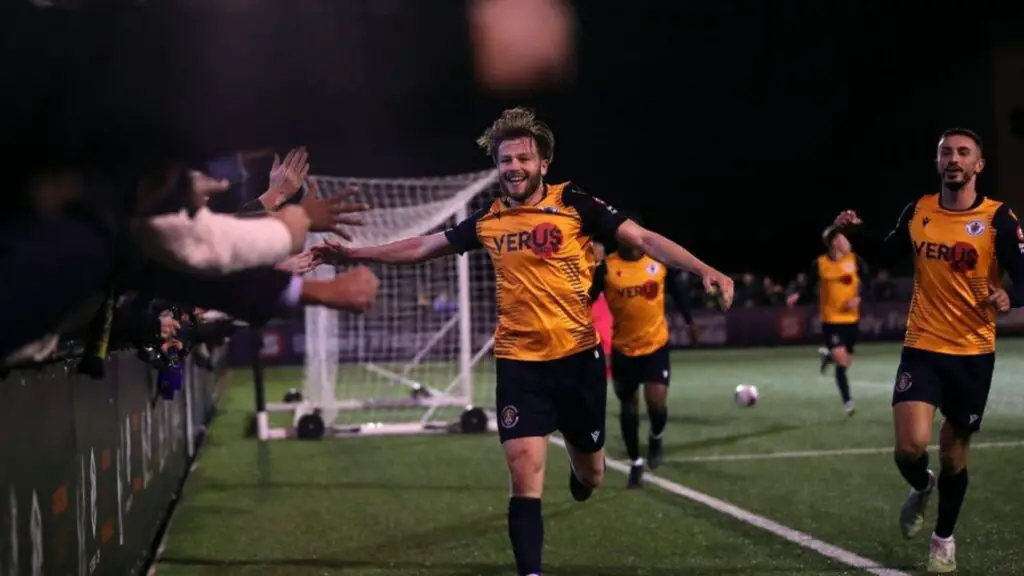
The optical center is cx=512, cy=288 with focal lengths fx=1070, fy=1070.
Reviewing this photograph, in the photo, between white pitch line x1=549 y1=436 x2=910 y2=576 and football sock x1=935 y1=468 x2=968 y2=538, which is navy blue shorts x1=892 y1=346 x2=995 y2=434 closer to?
football sock x1=935 y1=468 x2=968 y2=538

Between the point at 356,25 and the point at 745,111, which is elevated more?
the point at 745,111

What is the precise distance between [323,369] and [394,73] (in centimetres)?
1049

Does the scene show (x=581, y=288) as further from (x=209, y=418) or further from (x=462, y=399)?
(x=209, y=418)

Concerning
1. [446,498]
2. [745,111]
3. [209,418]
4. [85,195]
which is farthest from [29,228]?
[745,111]

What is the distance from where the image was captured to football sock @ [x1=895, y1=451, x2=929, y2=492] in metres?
6.21

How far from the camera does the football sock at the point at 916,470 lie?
20.4ft

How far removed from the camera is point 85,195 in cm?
215

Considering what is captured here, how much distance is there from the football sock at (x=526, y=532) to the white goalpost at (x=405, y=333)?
749cm

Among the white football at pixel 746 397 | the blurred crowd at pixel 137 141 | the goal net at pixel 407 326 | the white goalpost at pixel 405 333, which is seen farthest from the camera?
the white football at pixel 746 397

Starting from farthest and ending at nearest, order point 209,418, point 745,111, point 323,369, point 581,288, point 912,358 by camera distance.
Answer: point 745,111
point 209,418
point 323,369
point 912,358
point 581,288

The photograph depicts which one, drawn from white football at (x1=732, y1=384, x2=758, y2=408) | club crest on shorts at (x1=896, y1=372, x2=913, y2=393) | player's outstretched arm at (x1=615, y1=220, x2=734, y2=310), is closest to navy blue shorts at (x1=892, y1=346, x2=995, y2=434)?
club crest on shorts at (x1=896, y1=372, x2=913, y2=393)

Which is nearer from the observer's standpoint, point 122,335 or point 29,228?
point 29,228

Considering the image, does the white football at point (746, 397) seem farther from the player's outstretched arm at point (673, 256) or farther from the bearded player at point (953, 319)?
the player's outstretched arm at point (673, 256)

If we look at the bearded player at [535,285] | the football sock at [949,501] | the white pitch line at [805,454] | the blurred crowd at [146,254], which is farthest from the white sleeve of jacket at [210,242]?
the white pitch line at [805,454]
